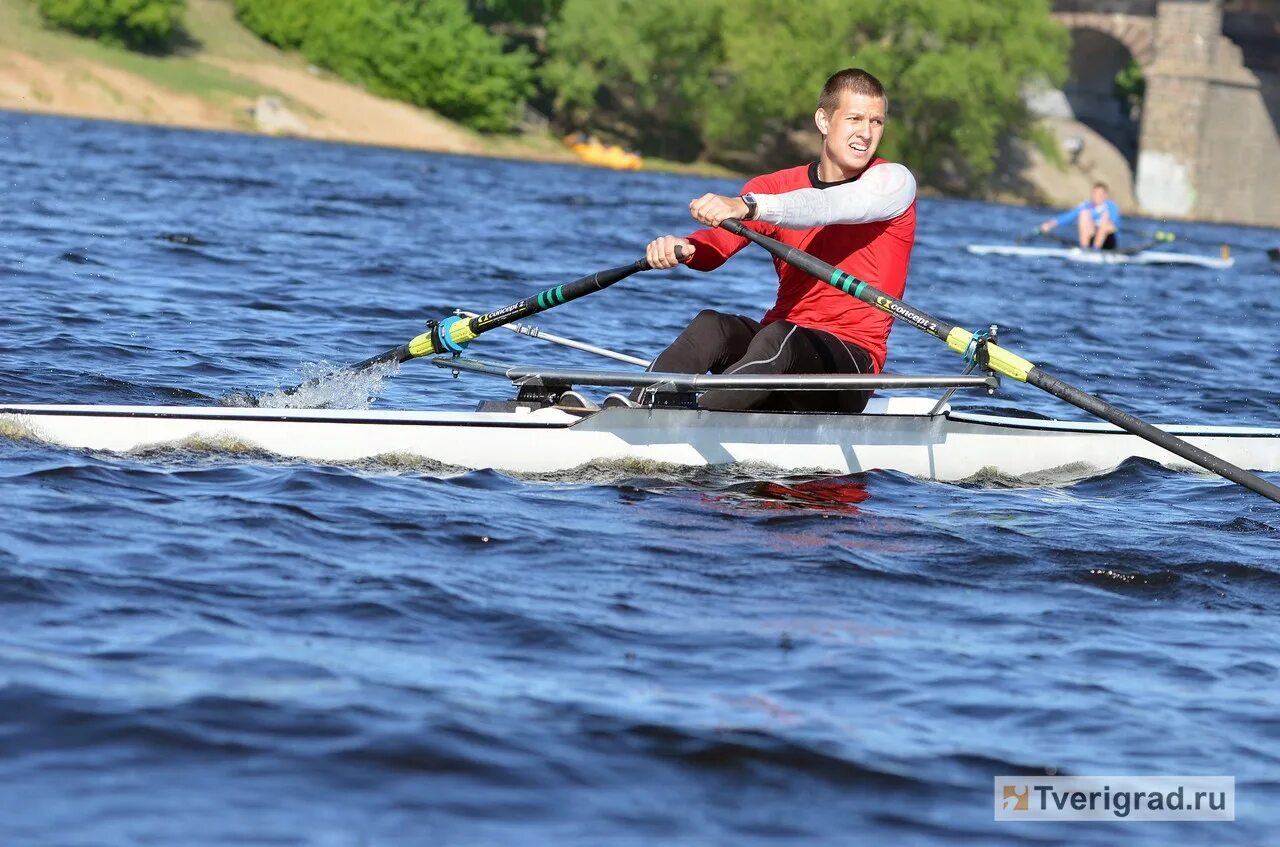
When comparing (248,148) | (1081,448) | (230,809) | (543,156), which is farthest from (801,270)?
(543,156)

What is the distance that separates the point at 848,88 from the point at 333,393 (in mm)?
2995

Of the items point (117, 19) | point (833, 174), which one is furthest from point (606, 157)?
point (833, 174)

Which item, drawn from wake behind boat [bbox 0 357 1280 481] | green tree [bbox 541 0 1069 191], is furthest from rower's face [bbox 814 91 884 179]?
green tree [bbox 541 0 1069 191]

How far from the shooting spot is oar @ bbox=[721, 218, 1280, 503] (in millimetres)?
6672

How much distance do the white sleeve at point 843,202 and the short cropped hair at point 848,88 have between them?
1.02 ft

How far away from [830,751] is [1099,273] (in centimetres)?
2212

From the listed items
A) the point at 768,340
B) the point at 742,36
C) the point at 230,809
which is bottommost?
the point at 230,809

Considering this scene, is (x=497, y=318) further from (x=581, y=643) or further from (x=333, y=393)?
(x=581, y=643)

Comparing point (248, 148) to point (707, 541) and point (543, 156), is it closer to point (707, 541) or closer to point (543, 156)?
point (543, 156)

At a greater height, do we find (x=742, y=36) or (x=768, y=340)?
(x=742, y=36)

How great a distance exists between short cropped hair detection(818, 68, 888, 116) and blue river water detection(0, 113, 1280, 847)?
5.35ft

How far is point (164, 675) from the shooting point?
14.2ft

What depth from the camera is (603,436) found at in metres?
7.20

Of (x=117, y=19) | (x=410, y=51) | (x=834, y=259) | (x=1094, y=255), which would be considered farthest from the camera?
(x=410, y=51)
